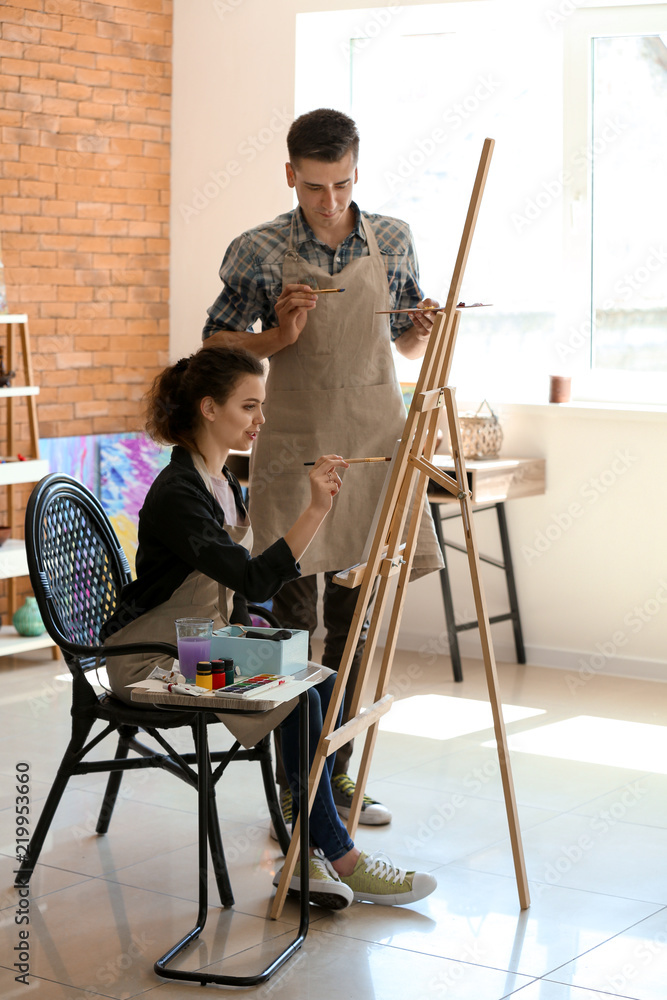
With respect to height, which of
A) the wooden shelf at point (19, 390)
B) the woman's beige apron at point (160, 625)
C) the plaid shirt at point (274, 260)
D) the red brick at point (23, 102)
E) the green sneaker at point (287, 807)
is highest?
the red brick at point (23, 102)

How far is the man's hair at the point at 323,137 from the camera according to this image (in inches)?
104

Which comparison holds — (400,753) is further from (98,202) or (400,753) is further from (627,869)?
(98,202)

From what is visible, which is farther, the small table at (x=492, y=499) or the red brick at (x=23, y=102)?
the red brick at (x=23, y=102)

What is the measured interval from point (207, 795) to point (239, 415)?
2.50ft

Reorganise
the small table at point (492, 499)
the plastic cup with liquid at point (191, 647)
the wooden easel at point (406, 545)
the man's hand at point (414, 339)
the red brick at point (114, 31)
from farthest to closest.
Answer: the red brick at point (114, 31)
the small table at point (492, 499)
the man's hand at point (414, 339)
the wooden easel at point (406, 545)
the plastic cup with liquid at point (191, 647)

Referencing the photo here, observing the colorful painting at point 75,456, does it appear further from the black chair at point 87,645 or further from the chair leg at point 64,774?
the chair leg at point 64,774

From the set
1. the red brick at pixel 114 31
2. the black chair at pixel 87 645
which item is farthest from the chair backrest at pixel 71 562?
the red brick at pixel 114 31

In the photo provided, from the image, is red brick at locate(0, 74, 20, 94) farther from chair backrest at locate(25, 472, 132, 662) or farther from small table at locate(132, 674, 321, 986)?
small table at locate(132, 674, 321, 986)

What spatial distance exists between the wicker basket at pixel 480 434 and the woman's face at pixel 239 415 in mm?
2048

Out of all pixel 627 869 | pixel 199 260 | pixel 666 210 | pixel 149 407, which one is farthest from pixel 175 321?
pixel 627 869

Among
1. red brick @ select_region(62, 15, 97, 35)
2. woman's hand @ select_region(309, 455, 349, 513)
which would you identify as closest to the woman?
woman's hand @ select_region(309, 455, 349, 513)

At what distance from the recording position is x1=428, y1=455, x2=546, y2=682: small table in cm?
427

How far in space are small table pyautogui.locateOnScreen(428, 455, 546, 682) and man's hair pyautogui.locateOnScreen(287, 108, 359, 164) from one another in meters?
1.74

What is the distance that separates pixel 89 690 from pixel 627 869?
122 cm
